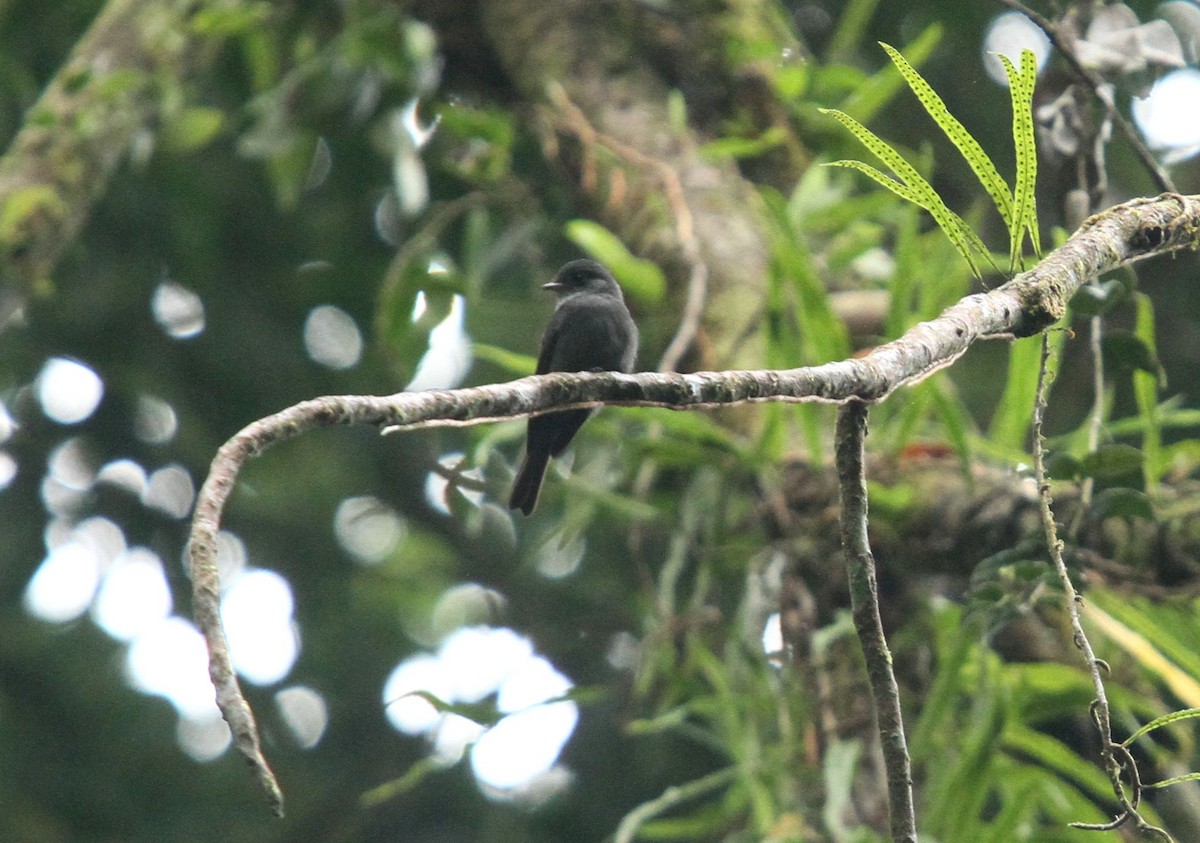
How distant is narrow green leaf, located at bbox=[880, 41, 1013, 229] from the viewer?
1.59m

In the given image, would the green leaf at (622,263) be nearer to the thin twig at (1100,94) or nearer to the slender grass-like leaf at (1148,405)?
the slender grass-like leaf at (1148,405)

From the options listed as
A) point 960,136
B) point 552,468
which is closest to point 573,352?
point 552,468

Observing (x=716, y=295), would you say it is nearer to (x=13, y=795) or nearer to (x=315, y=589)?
(x=315, y=589)

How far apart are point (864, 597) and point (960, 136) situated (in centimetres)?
65

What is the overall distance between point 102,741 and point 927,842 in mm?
4522

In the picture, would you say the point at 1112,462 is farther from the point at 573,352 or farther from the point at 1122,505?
the point at 573,352

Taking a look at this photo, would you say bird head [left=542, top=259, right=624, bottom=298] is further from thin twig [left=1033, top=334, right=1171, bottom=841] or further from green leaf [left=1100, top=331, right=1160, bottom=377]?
thin twig [left=1033, top=334, right=1171, bottom=841]

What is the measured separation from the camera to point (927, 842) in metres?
2.98

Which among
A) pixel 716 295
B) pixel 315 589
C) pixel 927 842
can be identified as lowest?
pixel 315 589

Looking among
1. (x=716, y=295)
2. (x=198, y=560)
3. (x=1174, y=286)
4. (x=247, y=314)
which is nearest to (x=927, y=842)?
(x=716, y=295)

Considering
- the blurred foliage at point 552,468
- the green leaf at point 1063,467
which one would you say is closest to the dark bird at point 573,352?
the blurred foliage at point 552,468

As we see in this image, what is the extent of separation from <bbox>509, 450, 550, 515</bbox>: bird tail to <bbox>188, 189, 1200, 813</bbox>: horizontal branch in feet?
6.47

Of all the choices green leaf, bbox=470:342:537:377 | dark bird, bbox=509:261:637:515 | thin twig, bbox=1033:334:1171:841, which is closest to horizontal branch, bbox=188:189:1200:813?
thin twig, bbox=1033:334:1171:841

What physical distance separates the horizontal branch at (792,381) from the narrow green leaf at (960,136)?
0.38 ft
